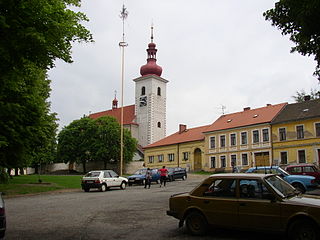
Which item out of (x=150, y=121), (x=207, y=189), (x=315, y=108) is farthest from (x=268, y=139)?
(x=207, y=189)

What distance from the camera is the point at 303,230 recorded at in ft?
24.3

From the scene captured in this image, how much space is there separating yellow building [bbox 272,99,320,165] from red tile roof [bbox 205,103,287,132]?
151 centimetres

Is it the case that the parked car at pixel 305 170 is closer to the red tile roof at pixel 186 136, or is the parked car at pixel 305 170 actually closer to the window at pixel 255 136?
the window at pixel 255 136

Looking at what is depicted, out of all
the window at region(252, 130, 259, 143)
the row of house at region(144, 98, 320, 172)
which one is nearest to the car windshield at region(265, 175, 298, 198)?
the row of house at region(144, 98, 320, 172)

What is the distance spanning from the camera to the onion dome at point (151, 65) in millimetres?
77312

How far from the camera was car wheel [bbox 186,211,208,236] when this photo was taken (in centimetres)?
885

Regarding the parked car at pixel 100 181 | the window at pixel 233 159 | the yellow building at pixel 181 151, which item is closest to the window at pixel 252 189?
the parked car at pixel 100 181

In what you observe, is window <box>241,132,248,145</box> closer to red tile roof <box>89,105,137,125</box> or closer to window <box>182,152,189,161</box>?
window <box>182,152,189,161</box>

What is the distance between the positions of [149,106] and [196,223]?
68.0 metres

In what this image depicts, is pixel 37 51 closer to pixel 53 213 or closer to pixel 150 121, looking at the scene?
pixel 53 213

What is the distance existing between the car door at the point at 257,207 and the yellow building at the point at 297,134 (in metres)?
36.0

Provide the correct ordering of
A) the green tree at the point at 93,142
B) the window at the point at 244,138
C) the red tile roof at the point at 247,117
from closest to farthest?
1. the red tile roof at the point at 247,117
2. the window at the point at 244,138
3. the green tree at the point at 93,142

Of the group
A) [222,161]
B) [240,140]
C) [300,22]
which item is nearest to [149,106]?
[222,161]

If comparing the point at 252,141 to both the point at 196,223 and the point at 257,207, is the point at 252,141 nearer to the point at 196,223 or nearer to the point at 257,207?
the point at 196,223
